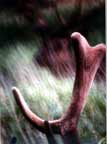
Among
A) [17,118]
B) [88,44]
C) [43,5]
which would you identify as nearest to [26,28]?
[43,5]

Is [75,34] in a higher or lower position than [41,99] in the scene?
higher

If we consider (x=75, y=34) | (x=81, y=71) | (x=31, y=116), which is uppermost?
(x=75, y=34)

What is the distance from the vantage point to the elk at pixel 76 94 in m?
1.61

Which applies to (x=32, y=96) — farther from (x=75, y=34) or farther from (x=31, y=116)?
(x=75, y=34)

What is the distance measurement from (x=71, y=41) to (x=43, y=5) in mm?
188

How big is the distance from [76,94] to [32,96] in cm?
18

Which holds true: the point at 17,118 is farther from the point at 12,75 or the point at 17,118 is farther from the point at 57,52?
the point at 57,52

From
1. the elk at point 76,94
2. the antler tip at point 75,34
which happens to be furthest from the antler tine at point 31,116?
the antler tip at point 75,34

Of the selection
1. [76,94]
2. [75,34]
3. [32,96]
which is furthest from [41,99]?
[75,34]

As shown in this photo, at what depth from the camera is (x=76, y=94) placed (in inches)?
63.9

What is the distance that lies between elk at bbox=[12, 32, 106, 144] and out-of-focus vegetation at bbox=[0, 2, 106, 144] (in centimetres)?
2

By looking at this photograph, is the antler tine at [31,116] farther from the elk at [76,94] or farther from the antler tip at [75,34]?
the antler tip at [75,34]

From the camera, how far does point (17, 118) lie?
1.61 m

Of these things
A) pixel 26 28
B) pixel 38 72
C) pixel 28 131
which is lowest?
pixel 28 131
